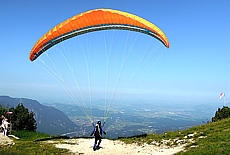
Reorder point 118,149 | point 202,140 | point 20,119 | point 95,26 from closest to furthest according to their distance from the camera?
point 202,140, point 118,149, point 95,26, point 20,119

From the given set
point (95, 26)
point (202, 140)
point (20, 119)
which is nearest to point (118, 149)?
point (202, 140)

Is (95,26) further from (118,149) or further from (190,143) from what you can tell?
(190,143)

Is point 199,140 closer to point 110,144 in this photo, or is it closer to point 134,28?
point 110,144

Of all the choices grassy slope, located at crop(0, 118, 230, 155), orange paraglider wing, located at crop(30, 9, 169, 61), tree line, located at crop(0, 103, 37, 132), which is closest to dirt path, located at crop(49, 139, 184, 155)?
grassy slope, located at crop(0, 118, 230, 155)

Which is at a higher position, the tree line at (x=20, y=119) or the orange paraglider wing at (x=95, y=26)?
the orange paraglider wing at (x=95, y=26)

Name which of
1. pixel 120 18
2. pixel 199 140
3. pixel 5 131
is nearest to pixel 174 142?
pixel 199 140

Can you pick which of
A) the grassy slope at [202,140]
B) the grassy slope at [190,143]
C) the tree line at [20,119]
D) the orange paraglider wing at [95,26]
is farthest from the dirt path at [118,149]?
the tree line at [20,119]

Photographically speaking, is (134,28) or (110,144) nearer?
(134,28)

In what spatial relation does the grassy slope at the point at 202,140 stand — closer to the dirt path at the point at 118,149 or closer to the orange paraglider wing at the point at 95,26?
the dirt path at the point at 118,149

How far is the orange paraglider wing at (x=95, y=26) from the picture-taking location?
1606 cm

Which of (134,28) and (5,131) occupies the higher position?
(134,28)

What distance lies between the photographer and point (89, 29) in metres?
17.3

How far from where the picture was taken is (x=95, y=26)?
1712 cm

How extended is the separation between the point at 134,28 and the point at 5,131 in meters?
13.5
